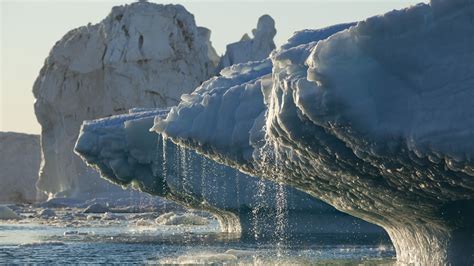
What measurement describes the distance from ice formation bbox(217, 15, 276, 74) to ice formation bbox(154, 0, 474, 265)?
42.2m

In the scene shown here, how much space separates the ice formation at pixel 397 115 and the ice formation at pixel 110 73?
3904cm

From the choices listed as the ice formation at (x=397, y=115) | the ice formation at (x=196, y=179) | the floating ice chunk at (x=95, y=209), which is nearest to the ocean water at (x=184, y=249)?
the ice formation at (x=196, y=179)

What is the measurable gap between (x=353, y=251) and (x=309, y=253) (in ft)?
2.97

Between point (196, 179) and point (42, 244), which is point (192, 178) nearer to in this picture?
point (196, 179)

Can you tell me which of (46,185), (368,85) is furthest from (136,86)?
(368,85)

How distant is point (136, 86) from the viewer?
5266 cm

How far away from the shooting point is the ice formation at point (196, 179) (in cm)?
2427

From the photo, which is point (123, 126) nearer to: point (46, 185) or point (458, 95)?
point (458, 95)

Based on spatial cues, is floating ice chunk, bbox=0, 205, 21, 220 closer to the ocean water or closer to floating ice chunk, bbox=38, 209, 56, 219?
floating ice chunk, bbox=38, 209, 56, 219

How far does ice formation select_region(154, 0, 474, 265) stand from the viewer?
377 inches

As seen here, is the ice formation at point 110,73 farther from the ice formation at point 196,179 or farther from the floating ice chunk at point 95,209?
the ice formation at point 196,179

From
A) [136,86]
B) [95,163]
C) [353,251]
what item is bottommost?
[353,251]

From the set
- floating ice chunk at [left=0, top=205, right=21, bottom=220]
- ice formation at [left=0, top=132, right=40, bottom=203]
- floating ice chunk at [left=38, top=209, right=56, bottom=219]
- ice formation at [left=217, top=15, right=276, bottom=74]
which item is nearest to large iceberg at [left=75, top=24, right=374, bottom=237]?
floating ice chunk at [left=38, top=209, right=56, bottom=219]

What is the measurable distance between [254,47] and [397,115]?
46842 millimetres
